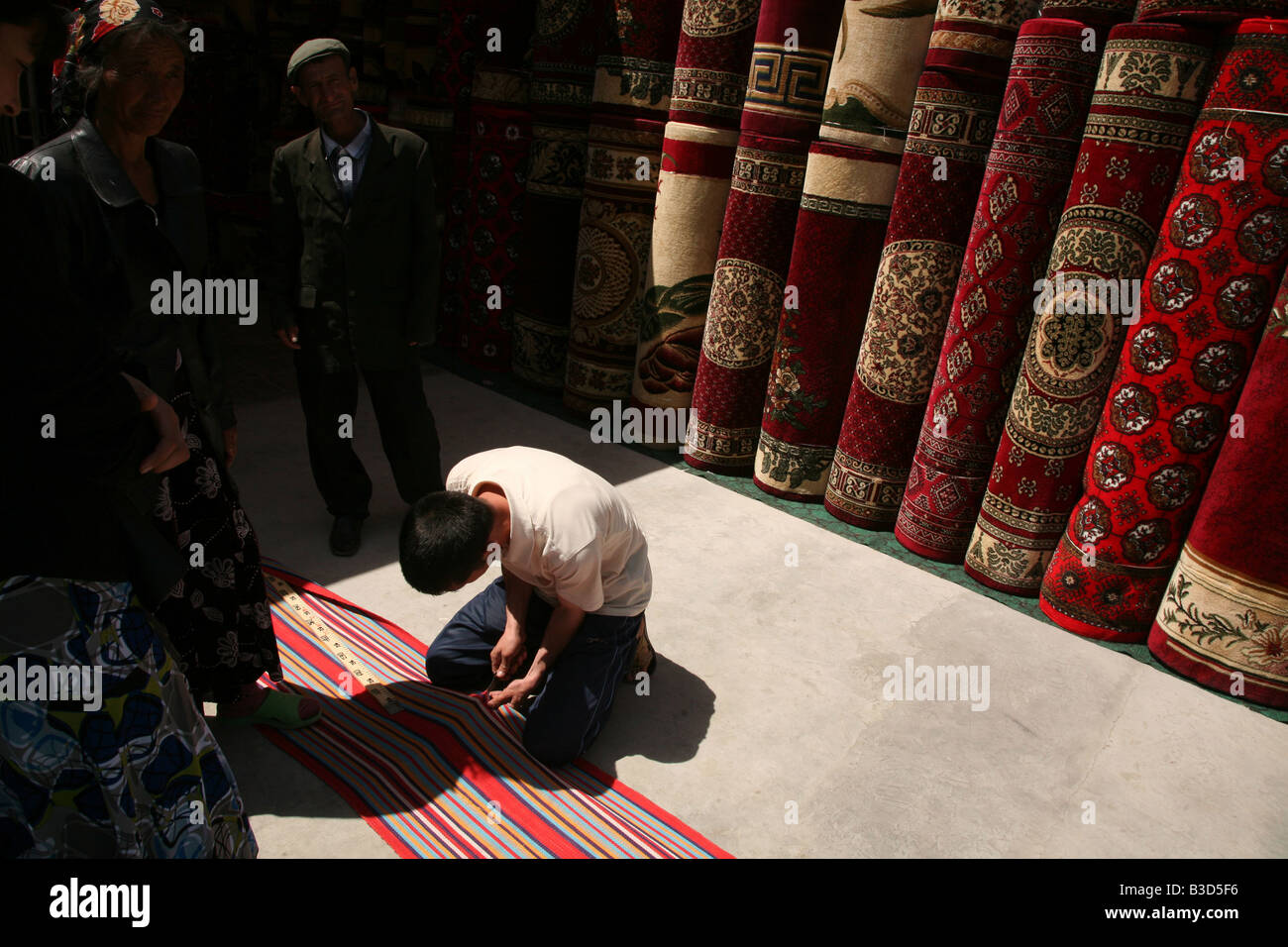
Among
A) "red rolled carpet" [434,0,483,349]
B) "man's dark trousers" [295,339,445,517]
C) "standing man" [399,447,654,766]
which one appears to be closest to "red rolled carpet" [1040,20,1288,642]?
"standing man" [399,447,654,766]

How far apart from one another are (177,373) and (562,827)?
138cm

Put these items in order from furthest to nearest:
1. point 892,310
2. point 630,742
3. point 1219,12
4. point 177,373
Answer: point 892,310
point 1219,12
point 630,742
point 177,373

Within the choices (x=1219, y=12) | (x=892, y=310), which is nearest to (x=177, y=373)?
(x=892, y=310)

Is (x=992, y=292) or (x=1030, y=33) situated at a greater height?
(x=1030, y=33)

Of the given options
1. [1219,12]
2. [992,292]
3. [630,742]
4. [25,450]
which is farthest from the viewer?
[992,292]

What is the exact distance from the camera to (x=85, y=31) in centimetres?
171

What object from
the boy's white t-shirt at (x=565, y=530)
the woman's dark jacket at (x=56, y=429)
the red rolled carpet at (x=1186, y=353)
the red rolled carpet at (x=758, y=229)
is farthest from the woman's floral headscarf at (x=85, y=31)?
the red rolled carpet at (x=1186, y=353)

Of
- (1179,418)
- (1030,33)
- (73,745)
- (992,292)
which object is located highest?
(1030,33)

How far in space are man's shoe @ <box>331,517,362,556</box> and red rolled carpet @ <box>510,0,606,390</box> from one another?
6.19 ft

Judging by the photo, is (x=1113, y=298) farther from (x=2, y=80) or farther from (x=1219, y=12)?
(x=2, y=80)

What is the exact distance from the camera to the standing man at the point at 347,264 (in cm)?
281

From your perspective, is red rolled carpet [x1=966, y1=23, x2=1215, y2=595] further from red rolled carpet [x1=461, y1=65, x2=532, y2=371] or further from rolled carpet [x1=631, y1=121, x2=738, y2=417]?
red rolled carpet [x1=461, y1=65, x2=532, y2=371]

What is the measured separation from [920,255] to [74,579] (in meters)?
3.01

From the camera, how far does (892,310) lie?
345cm
